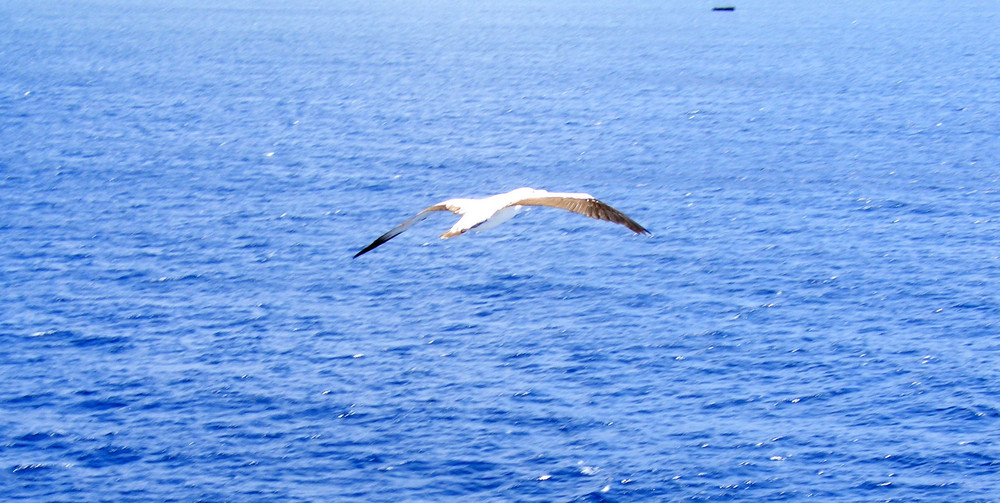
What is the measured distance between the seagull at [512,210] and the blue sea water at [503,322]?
44.2 meters

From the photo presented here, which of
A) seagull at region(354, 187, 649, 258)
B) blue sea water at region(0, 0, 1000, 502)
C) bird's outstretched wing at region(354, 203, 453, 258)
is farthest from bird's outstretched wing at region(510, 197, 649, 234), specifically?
blue sea water at region(0, 0, 1000, 502)

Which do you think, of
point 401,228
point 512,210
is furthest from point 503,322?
point 401,228

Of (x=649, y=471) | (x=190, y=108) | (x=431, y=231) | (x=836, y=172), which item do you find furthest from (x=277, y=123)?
(x=649, y=471)

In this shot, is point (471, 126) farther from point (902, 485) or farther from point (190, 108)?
point (902, 485)

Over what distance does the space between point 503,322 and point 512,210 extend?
6709cm

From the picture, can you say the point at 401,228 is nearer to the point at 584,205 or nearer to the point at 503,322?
the point at 584,205

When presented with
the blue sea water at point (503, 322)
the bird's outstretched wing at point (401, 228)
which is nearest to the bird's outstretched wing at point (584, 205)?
the bird's outstretched wing at point (401, 228)

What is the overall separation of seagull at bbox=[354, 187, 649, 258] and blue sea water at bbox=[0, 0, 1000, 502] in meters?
44.2

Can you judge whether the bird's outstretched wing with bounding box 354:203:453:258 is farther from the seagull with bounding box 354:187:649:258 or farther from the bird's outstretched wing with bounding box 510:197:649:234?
the bird's outstretched wing with bounding box 510:197:649:234

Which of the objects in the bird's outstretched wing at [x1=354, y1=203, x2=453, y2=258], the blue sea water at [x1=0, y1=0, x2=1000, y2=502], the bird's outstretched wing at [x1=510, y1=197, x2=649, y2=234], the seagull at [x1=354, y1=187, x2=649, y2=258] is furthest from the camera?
the blue sea water at [x1=0, y1=0, x2=1000, y2=502]

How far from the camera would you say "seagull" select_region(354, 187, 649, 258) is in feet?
101

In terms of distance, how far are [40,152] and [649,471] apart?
117m

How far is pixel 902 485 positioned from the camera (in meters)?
74.7

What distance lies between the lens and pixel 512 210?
34.5 metres
